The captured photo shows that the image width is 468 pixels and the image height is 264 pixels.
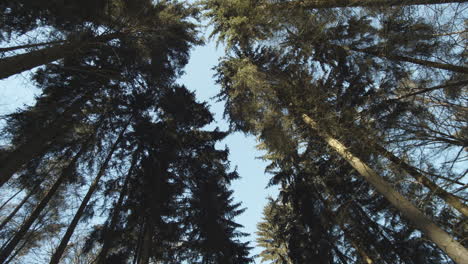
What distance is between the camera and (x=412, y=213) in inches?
167

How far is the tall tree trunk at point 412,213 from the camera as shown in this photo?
3.54 m

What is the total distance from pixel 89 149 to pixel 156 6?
6283 millimetres

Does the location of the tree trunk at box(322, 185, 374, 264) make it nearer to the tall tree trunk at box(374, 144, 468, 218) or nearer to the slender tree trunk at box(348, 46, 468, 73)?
the tall tree trunk at box(374, 144, 468, 218)

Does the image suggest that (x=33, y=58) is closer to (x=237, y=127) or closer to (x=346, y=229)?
(x=237, y=127)

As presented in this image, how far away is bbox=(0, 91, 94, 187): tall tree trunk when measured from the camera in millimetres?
6463

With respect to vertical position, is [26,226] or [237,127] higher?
[237,127]

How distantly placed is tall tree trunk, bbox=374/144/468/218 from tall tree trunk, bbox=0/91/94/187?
9312 mm

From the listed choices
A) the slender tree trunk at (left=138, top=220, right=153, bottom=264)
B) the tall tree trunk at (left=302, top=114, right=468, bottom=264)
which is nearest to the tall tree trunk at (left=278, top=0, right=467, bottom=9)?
the tall tree trunk at (left=302, top=114, right=468, bottom=264)

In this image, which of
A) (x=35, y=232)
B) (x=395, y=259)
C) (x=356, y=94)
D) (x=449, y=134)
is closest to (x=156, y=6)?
(x=356, y=94)

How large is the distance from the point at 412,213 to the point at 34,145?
9.87 metres

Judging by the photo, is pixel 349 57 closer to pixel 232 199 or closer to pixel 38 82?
pixel 232 199

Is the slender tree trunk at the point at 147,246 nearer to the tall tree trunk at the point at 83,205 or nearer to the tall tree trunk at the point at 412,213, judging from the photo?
the tall tree trunk at the point at 83,205

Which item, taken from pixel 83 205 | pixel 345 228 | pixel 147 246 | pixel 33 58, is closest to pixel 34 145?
pixel 83 205

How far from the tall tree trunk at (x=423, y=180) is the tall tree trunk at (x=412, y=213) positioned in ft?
1.55
